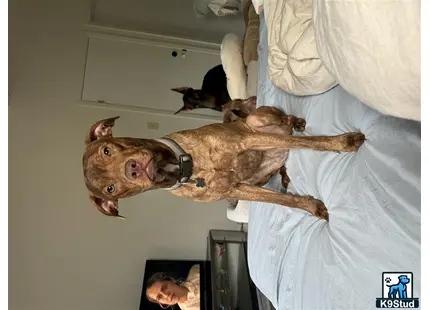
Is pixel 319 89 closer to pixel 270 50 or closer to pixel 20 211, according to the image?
pixel 270 50

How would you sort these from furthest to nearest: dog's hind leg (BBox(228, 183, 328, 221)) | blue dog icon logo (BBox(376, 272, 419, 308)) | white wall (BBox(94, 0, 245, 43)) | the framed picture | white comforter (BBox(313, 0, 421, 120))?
1. white wall (BBox(94, 0, 245, 43))
2. the framed picture
3. dog's hind leg (BBox(228, 183, 328, 221))
4. blue dog icon logo (BBox(376, 272, 419, 308))
5. white comforter (BBox(313, 0, 421, 120))

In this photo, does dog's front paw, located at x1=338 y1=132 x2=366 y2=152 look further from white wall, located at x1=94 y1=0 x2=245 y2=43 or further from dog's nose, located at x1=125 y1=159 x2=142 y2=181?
white wall, located at x1=94 y1=0 x2=245 y2=43

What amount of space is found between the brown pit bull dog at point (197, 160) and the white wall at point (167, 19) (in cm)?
348

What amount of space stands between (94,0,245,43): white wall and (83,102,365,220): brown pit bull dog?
3478 mm

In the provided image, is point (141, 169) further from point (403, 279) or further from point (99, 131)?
point (403, 279)

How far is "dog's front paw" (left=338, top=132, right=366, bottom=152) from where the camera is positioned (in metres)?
1.65

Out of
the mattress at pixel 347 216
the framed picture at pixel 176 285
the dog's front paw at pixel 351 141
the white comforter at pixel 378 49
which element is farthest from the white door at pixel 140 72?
the white comforter at pixel 378 49

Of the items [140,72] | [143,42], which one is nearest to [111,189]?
[140,72]

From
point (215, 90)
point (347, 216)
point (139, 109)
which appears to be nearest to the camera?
point (347, 216)

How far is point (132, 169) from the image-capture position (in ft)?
6.70

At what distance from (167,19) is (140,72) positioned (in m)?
0.85

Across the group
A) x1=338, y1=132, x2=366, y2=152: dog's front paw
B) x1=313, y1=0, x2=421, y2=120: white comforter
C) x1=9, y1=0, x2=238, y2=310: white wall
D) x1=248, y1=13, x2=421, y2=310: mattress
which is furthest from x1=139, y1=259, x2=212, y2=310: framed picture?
x1=313, y1=0, x2=421, y2=120: white comforter

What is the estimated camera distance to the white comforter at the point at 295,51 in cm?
195

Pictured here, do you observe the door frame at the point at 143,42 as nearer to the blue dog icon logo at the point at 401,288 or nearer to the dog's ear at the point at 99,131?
the dog's ear at the point at 99,131
